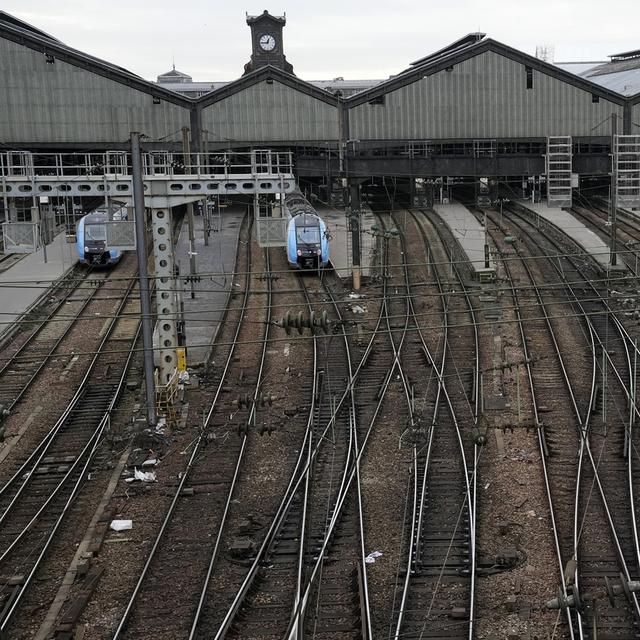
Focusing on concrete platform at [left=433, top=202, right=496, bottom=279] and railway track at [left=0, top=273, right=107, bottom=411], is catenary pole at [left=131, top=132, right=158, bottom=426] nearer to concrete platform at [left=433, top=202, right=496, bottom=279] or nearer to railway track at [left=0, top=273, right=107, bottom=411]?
railway track at [left=0, top=273, right=107, bottom=411]

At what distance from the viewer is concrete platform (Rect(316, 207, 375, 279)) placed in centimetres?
2947

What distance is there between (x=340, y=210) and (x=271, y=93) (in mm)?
6150

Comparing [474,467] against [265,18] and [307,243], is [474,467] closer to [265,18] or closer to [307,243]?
[307,243]

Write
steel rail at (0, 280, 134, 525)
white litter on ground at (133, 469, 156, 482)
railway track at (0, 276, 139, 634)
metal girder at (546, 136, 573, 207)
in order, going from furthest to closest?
metal girder at (546, 136, 573, 207)
white litter on ground at (133, 469, 156, 482)
steel rail at (0, 280, 134, 525)
railway track at (0, 276, 139, 634)

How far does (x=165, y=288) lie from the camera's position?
18.3m

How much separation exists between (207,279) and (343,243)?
296 inches

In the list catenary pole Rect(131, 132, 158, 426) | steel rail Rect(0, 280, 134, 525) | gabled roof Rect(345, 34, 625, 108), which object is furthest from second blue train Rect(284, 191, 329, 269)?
gabled roof Rect(345, 34, 625, 108)

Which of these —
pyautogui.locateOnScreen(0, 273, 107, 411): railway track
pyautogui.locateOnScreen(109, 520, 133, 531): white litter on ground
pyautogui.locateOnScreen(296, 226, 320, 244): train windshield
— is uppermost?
pyautogui.locateOnScreen(296, 226, 320, 244): train windshield

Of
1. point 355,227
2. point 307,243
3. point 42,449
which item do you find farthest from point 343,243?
point 42,449

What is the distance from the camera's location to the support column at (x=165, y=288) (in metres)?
18.2

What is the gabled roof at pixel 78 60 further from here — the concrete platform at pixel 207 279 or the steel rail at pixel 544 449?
the steel rail at pixel 544 449

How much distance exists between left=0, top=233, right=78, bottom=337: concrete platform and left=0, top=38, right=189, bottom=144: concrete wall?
500 cm

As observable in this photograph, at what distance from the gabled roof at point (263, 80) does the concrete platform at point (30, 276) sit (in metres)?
8.83

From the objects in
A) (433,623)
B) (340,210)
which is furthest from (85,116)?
(433,623)
